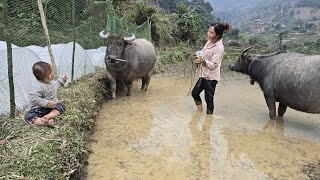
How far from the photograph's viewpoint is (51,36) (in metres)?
8.87

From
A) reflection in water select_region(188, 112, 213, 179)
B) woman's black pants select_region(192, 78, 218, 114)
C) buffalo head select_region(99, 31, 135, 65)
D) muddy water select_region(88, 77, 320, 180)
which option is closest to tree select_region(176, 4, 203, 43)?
muddy water select_region(88, 77, 320, 180)

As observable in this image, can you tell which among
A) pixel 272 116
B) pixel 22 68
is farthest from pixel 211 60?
pixel 22 68

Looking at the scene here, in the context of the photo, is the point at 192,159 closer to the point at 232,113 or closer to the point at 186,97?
the point at 232,113

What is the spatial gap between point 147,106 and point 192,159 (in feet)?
10.0

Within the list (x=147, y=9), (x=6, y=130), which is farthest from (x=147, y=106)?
(x=147, y=9)

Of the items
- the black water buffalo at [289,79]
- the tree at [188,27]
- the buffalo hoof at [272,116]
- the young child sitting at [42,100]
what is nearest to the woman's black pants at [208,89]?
the black water buffalo at [289,79]

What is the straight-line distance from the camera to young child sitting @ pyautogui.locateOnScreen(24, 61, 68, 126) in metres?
4.29

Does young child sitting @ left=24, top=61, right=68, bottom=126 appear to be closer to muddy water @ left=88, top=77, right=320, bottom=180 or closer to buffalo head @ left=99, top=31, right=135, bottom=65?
muddy water @ left=88, top=77, right=320, bottom=180

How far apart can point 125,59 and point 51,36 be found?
2024 millimetres

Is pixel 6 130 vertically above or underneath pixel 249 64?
underneath

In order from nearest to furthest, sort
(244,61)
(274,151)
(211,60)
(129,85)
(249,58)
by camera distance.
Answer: (274,151)
(211,60)
(249,58)
(244,61)
(129,85)

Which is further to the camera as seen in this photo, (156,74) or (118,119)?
(156,74)

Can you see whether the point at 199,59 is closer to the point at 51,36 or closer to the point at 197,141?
the point at 197,141

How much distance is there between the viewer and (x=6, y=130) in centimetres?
411
